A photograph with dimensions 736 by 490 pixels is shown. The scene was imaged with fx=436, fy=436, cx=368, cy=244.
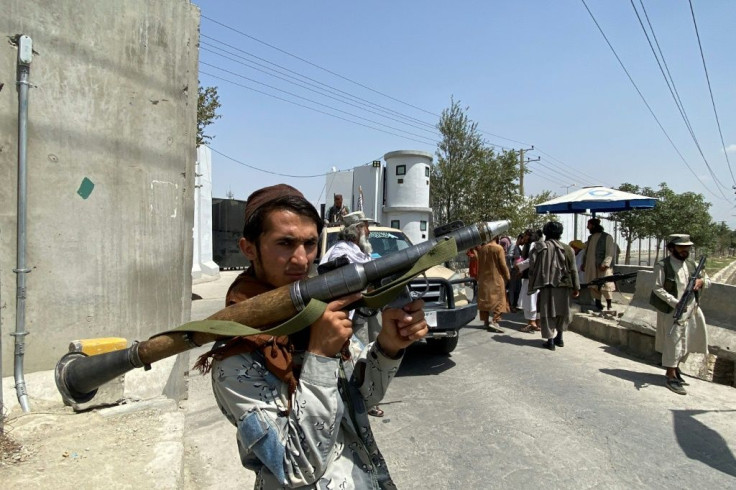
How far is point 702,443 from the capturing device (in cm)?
378

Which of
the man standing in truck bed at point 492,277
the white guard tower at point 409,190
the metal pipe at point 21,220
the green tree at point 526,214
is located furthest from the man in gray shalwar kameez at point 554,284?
the green tree at point 526,214

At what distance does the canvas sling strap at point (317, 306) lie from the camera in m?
1.09

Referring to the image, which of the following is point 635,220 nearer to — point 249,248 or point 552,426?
point 552,426

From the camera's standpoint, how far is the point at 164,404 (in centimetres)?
348

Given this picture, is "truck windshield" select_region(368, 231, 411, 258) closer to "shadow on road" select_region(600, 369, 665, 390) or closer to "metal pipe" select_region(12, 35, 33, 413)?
"shadow on road" select_region(600, 369, 665, 390)

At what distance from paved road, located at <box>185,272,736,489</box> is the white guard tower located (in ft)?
38.3

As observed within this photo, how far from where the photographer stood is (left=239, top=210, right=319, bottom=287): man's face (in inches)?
51.0

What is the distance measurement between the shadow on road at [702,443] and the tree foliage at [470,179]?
1580 cm

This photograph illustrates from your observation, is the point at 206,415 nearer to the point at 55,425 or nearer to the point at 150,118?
the point at 55,425

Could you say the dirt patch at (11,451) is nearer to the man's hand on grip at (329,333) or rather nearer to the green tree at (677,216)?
the man's hand on grip at (329,333)

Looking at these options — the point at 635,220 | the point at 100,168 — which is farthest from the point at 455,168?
the point at 100,168

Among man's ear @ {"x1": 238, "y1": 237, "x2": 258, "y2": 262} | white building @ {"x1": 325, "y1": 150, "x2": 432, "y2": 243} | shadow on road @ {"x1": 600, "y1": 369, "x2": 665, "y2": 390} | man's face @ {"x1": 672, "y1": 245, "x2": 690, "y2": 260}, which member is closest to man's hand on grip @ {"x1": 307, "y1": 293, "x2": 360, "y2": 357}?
man's ear @ {"x1": 238, "y1": 237, "x2": 258, "y2": 262}

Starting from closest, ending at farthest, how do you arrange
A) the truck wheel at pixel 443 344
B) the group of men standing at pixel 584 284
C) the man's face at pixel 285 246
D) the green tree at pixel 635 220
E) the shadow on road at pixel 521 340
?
the man's face at pixel 285 246 < the group of men standing at pixel 584 284 < the truck wheel at pixel 443 344 < the shadow on road at pixel 521 340 < the green tree at pixel 635 220

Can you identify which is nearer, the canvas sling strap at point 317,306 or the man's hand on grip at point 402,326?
the canvas sling strap at point 317,306
